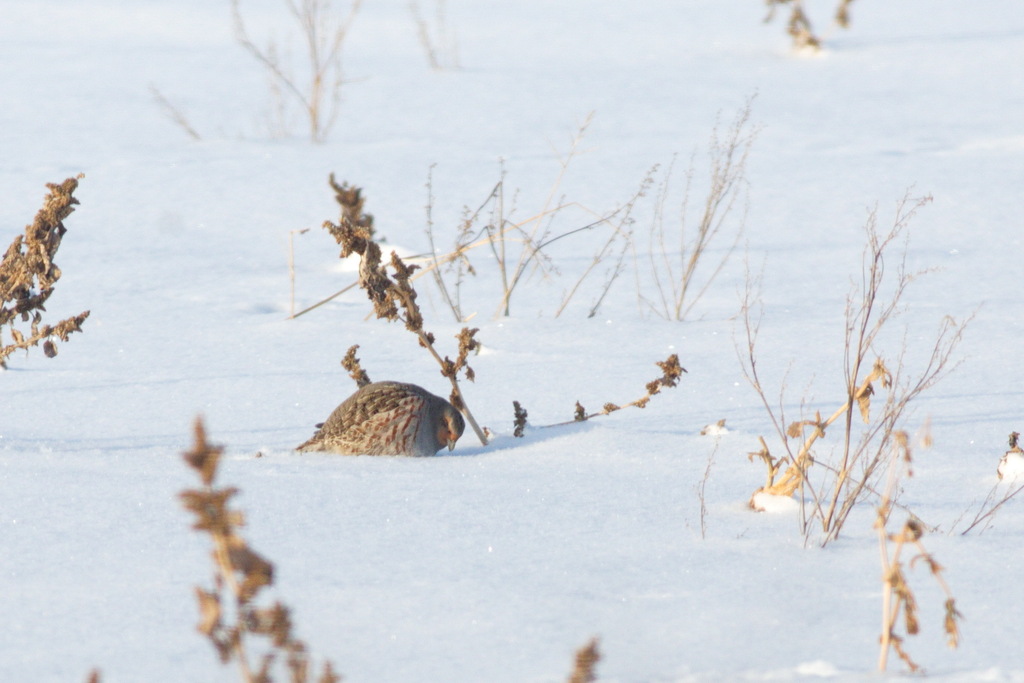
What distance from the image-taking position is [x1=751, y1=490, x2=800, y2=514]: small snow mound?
222 cm

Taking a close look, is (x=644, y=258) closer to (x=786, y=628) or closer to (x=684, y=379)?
(x=684, y=379)

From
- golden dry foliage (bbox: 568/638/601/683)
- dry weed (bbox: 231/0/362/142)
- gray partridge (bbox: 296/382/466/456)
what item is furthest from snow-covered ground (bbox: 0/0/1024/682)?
golden dry foliage (bbox: 568/638/601/683)

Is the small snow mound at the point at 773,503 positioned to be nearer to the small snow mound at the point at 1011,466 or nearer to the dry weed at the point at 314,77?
the small snow mound at the point at 1011,466

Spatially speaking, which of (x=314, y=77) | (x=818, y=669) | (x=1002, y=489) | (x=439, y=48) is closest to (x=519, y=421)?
(x=1002, y=489)

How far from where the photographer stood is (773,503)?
223 centimetres

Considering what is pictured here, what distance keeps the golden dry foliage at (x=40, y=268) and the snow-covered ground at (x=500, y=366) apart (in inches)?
11.6

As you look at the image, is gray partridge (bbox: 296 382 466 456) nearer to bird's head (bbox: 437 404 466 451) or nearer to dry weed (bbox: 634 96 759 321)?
bird's head (bbox: 437 404 466 451)

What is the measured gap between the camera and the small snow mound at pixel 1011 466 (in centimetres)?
249

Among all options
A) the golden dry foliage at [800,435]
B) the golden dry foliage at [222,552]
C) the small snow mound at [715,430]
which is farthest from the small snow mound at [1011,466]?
the golden dry foliage at [222,552]

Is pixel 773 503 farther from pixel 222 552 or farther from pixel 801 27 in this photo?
pixel 801 27

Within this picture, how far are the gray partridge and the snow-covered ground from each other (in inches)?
4.2

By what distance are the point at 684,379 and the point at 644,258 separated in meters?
1.93

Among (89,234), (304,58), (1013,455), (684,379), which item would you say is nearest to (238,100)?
(304,58)

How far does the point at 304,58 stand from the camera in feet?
34.5
